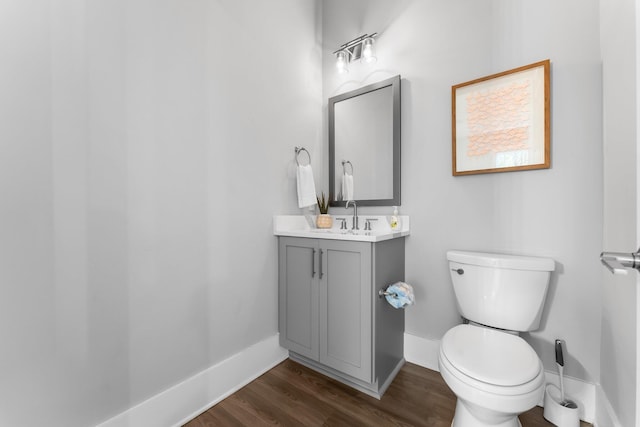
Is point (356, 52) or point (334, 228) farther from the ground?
point (356, 52)

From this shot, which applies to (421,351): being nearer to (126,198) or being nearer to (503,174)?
(503,174)

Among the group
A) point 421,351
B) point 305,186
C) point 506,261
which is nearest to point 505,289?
point 506,261

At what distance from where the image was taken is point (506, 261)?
130cm

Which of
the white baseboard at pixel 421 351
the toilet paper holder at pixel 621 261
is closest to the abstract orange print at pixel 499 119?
the toilet paper holder at pixel 621 261

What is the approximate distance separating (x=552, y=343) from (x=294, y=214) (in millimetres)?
1654

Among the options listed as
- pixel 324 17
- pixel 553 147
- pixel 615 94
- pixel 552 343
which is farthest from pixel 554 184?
pixel 324 17

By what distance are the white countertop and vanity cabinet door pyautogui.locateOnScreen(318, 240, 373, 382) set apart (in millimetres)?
68

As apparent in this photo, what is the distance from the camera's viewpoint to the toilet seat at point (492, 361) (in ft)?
3.06

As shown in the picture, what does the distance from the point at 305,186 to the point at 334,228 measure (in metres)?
0.43

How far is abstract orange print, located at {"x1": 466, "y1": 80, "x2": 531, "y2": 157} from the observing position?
4.62 ft

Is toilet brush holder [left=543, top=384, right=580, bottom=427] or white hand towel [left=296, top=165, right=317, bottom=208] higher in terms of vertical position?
white hand towel [left=296, top=165, right=317, bottom=208]

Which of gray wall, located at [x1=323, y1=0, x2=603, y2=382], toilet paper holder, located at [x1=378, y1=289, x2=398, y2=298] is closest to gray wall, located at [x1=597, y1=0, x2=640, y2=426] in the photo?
gray wall, located at [x1=323, y1=0, x2=603, y2=382]

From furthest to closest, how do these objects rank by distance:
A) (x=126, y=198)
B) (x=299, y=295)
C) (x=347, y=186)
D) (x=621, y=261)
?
1. (x=347, y=186)
2. (x=299, y=295)
3. (x=126, y=198)
4. (x=621, y=261)

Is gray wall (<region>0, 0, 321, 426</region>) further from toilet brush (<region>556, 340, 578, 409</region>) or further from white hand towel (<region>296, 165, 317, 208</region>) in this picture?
toilet brush (<region>556, 340, 578, 409</region>)
